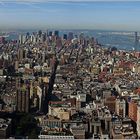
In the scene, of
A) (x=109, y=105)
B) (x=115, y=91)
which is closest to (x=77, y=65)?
(x=115, y=91)

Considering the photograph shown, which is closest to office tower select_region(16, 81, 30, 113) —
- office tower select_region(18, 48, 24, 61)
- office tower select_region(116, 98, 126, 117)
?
office tower select_region(18, 48, 24, 61)

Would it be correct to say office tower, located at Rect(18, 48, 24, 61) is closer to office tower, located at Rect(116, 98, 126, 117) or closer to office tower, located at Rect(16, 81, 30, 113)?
office tower, located at Rect(16, 81, 30, 113)

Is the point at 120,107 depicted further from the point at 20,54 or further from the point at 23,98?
the point at 20,54

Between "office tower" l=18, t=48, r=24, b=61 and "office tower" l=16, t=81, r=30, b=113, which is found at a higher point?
"office tower" l=18, t=48, r=24, b=61

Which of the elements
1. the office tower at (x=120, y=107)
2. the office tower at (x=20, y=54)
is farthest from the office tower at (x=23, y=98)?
the office tower at (x=120, y=107)

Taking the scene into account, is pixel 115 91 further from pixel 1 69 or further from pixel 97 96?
pixel 1 69

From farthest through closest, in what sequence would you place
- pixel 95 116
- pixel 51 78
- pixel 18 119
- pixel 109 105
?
pixel 51 78, pixel 109 105, pixel 95 116, pixel 18 119

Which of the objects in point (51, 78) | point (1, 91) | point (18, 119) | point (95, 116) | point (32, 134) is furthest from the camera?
point (51, 78)

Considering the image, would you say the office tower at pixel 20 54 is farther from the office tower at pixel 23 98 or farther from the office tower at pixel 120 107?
the office tower at pixel 120 107
